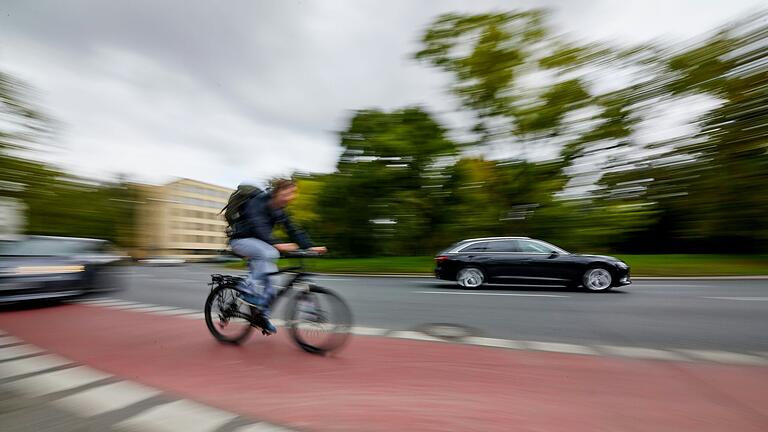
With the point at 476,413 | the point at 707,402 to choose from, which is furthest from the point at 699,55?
the point at 707,402

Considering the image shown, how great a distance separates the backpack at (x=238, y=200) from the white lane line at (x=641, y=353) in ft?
13.4

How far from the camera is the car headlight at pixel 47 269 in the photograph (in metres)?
6.77

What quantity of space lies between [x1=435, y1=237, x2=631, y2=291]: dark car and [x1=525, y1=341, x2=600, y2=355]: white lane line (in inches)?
243

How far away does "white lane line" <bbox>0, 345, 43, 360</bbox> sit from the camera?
402 centimetres

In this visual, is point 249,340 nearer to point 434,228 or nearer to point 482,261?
point 482,261

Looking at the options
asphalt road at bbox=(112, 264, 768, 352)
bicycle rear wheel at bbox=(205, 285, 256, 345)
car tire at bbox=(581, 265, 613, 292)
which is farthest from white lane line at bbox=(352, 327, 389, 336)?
car tire at bbox=(581, 265, 613, 292)

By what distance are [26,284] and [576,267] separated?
1157 cm

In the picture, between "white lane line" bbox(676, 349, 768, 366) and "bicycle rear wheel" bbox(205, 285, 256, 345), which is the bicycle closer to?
"bicycle rear wheel" bbox(205, 285, 256, 345)

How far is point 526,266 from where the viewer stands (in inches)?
413

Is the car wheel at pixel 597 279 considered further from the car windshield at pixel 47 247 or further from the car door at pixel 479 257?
the car windshield at pixel 47 247

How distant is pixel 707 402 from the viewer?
283cm

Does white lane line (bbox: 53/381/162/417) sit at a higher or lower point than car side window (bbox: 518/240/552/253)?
lower

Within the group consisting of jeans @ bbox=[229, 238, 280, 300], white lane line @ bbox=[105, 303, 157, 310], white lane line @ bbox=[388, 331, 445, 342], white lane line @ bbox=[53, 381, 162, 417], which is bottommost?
white lane line @ bbox=[105, 303, 157, 310]

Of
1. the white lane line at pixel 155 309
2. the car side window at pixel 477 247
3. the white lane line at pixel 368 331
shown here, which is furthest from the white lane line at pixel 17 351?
the car side window at pixel 477 247
